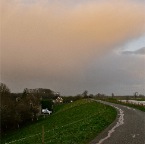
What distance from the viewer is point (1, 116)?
75.6 m

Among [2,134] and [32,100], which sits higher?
[32,100]

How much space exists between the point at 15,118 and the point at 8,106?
145 inches

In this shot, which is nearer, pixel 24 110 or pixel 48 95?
pixel 24 110

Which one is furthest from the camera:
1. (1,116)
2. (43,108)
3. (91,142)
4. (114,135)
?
(43,108)

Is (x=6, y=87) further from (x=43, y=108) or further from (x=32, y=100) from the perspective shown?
(x=43, y=108)

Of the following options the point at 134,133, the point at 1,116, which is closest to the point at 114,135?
the point at 134,133

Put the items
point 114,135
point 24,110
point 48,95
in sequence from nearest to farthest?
1. point 114,135
2. point 24,110
3. point 48,95

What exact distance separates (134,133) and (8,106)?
183 ft

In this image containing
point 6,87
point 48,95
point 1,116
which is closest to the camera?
point 1,116

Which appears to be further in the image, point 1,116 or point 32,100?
point 32,100

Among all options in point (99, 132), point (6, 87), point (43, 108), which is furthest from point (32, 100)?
point (99, 132)

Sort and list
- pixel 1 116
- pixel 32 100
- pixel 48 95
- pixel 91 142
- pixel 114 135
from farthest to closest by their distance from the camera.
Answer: pixel 48 95, pixel 32 100, pixel 1 116, pixel 114 135, pixel 91 142

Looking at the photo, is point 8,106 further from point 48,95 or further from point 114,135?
point 48,95

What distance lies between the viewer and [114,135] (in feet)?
82.8
